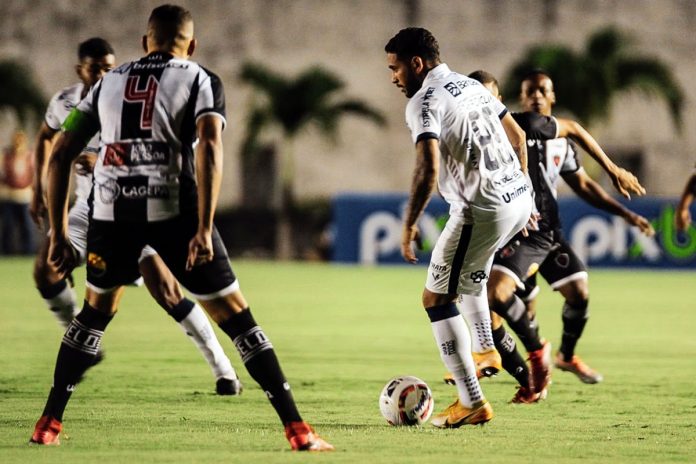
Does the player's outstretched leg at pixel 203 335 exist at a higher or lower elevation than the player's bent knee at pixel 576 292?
lower

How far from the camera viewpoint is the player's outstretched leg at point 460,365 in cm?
686

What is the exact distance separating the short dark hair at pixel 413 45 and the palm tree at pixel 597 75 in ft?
79.0

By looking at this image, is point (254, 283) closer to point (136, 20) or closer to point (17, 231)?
point (17, 231)

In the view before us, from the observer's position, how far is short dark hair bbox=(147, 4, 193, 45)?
6051mm

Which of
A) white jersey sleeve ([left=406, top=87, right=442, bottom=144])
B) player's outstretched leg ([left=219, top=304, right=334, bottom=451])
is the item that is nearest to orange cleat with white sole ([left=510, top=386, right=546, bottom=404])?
white jersey sleeve ([left=406, top=87, right=442, bottom=144])

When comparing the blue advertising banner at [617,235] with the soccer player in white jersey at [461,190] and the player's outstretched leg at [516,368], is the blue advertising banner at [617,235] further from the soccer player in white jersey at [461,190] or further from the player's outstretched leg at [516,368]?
the soccer player in white jersey at [461,190]

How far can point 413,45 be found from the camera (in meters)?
6.76

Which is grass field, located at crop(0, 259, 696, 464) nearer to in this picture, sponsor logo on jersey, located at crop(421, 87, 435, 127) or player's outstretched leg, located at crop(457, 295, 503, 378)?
player's outstretched leg, located at crop(457, 295, 503, 378)

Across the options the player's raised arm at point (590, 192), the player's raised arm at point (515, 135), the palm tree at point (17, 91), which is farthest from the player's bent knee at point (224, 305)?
the palm tree at point (17, 91)

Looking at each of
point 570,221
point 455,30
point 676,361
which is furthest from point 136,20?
point 676,361

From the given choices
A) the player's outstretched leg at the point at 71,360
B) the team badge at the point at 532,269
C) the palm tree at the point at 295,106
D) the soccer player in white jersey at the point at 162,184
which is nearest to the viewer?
the soccer player in white jersey at the point at 162,184

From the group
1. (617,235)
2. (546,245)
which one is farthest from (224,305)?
(617,235)

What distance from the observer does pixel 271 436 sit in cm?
650

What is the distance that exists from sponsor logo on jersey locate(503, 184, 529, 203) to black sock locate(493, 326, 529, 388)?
1.30m
